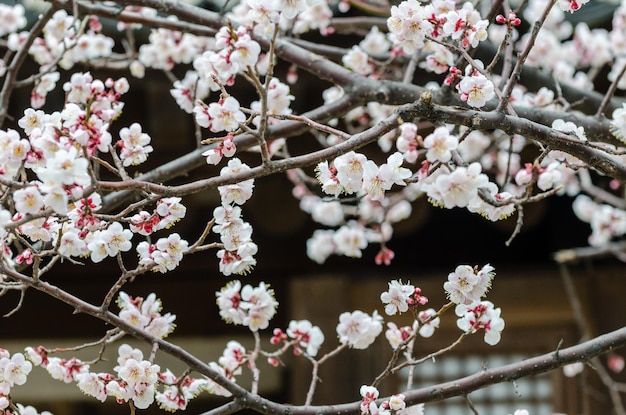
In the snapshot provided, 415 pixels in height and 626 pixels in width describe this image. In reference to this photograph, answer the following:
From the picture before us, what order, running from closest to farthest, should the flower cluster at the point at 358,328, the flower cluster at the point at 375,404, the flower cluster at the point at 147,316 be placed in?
the flower cluster at the point at 375,404, the flower cluster at the point at 147,316, the flower cluster at the point at 358,328

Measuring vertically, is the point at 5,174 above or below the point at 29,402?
below

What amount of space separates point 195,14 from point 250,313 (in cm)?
105

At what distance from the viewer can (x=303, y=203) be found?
4.35 m

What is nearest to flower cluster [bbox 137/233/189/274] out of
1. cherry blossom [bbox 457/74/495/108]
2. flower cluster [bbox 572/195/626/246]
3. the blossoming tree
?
the blossoming tree

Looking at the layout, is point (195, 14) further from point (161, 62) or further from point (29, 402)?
point (29, 402)

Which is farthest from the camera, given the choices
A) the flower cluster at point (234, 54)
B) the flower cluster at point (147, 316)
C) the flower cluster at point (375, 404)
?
the flower cluster at point (147, 316)

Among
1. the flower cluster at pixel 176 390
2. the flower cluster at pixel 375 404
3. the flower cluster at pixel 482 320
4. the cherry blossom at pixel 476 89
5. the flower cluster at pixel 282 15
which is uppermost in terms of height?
the flower cluster at pixel 282 15

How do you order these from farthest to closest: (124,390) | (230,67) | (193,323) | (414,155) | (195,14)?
1. (193,323)
2. (195,14)
3. (124,390)
4. (230,67)
5. (414,155)

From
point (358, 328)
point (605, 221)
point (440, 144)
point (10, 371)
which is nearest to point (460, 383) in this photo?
point (358, 328)

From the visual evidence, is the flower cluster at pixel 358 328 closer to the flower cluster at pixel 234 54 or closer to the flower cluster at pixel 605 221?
the flower cluster at pixel 234 54

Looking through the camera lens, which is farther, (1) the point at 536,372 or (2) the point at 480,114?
(1) the point at 536,372

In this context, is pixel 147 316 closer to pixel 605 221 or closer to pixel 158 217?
pixel 158 217

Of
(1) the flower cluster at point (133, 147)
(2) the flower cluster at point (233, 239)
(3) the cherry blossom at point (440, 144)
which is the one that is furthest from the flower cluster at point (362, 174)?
(1) the flower cluster at point (133, 147)

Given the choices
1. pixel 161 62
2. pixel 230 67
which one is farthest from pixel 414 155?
pixel 161 62
